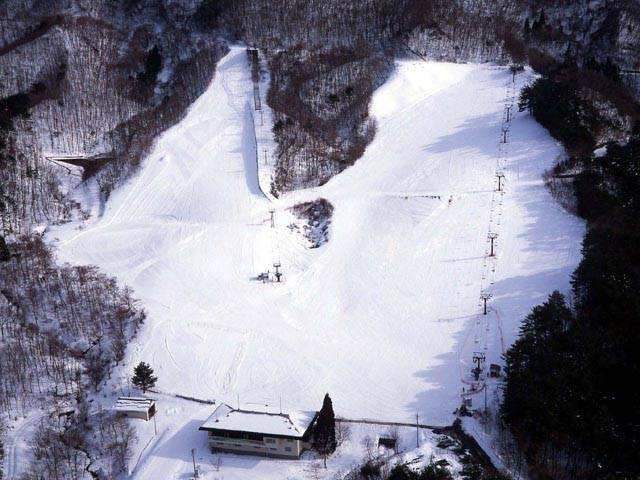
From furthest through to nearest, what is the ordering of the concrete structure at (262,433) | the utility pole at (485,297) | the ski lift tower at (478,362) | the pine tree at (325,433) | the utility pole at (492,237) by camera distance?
the utility pole at (492,237)
the utility pole at (485,297)
the ski lift tower at (478,362)
the concrete structure at (262,433)
the pine tree at (325,433)

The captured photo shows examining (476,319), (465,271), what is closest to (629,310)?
(476,319)

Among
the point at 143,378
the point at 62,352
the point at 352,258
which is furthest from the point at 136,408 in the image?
the point at 352,258

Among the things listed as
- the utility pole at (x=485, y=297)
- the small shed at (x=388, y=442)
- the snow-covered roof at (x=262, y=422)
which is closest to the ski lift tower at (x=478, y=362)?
the utility pole at (x=485, y=297)

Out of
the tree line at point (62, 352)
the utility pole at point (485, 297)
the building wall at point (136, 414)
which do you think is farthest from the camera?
the utility pole at point (485, 297)

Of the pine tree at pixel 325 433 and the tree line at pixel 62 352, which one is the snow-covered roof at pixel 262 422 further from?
the tree line at pixel 62 352

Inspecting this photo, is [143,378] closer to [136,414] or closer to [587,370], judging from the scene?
[136,414]

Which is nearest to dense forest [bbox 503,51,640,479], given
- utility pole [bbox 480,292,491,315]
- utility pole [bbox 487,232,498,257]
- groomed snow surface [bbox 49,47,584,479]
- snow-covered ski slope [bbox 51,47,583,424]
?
snow-covered ski slope [bbox 51,47,583,424]
